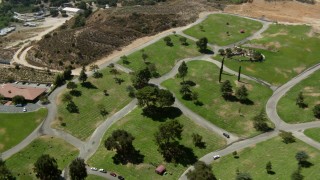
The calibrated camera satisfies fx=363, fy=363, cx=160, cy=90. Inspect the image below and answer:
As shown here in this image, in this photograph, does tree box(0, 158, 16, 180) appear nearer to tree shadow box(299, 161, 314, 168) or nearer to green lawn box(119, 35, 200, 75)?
green lawn box(119, 35, 200, 75)

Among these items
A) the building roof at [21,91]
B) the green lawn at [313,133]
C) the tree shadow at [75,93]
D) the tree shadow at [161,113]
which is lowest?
the green lawn at [313,133]

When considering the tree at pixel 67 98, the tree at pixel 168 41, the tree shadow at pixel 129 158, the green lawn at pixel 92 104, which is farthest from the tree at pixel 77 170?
the tree at pixel 168 41

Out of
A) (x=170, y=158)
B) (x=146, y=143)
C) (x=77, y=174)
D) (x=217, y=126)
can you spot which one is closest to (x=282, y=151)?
(x=217, y=126)

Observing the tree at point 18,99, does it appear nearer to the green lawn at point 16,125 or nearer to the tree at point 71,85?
the green lawn at point 16,125

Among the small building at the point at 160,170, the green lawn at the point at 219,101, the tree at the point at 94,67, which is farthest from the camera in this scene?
the tree at the point at 94,67

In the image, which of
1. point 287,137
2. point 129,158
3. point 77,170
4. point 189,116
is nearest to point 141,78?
point 189,116

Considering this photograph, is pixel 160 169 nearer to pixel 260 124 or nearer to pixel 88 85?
pixel 260 124

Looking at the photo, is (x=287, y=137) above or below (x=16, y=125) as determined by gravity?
below
